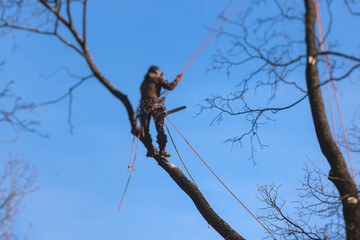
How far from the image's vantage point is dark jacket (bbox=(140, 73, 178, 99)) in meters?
6.12

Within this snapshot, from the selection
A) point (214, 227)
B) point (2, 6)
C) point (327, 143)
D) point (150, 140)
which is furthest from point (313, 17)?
point (2, 6)

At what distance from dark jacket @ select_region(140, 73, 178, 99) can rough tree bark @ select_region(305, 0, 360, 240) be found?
199 cm

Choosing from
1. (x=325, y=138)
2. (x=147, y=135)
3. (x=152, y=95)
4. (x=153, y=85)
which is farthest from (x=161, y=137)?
(x=325, y=138)

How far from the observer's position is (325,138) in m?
5.48

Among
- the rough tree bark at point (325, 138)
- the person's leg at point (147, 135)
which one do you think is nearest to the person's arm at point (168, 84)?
the person's leg at point (147, 135)

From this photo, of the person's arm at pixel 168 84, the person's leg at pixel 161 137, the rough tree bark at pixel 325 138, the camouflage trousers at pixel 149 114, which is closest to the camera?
the rough tree bark at pixel 325 138

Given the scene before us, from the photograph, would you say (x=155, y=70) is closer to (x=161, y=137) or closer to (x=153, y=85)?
(x=153, y=85)

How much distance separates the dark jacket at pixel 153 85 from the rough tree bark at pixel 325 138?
199cm

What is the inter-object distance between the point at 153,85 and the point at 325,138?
8.59 feet

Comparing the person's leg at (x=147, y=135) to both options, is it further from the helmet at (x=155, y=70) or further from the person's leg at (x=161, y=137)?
the helmet at (x=155, y=70)

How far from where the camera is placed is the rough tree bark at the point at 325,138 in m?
5.20

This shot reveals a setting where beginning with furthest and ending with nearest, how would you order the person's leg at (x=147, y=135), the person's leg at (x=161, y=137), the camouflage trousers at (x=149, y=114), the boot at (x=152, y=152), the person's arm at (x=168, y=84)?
the boot at (x=152, y=152), the person's leg at (x=161, y=137), the person's leg at (x=147, y=135), the camouflage trousers at (x=149, y=114), the person's arm at (x=168, y=84)

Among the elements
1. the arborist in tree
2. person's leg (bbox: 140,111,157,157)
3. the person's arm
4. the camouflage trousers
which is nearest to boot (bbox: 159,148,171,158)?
person's leg (bbox: 140,111,157,157)

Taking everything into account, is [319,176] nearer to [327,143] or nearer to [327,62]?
[327,143]
